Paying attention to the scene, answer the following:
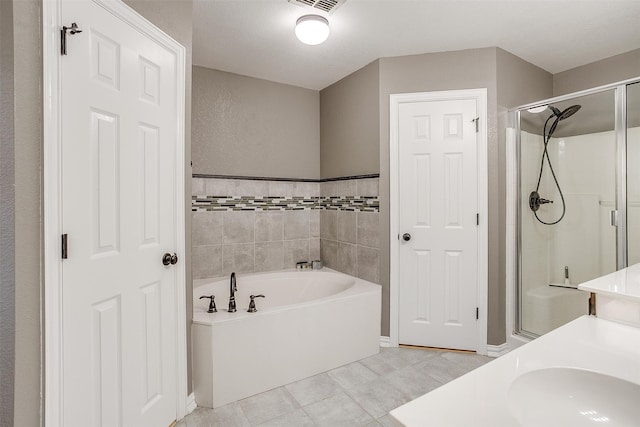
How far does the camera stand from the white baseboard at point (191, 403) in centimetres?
190

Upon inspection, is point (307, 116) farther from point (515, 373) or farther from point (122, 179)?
point (515, 373)

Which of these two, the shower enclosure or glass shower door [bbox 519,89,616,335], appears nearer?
the shower enclosure

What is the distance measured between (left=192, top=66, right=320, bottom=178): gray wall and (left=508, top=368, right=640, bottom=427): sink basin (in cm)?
282

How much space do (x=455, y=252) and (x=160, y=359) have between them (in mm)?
2196

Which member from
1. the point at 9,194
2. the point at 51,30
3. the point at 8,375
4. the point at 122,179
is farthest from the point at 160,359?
the point at 51,30

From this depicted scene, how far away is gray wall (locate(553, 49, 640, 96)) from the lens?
2.69m

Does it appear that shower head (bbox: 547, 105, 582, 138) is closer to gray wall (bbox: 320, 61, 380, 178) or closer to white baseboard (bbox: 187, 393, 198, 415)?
gray wall (bbox: 320, 61, 380, 178)

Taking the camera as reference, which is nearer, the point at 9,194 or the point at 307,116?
the point at 9,194

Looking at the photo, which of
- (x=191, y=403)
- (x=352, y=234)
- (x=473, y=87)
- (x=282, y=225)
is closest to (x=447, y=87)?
(x=473, y=87)

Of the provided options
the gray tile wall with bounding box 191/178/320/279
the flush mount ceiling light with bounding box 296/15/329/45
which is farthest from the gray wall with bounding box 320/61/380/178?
the flush mount ceiling light with bounding box 296/15/329/45

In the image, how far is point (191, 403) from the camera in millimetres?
1919

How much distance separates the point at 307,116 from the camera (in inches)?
141

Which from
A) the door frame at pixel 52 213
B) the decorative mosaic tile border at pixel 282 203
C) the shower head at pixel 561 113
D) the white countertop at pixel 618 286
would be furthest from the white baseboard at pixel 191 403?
the shower head at pixel 561 113

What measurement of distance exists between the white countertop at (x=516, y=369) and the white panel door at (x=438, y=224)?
5.38 ft
